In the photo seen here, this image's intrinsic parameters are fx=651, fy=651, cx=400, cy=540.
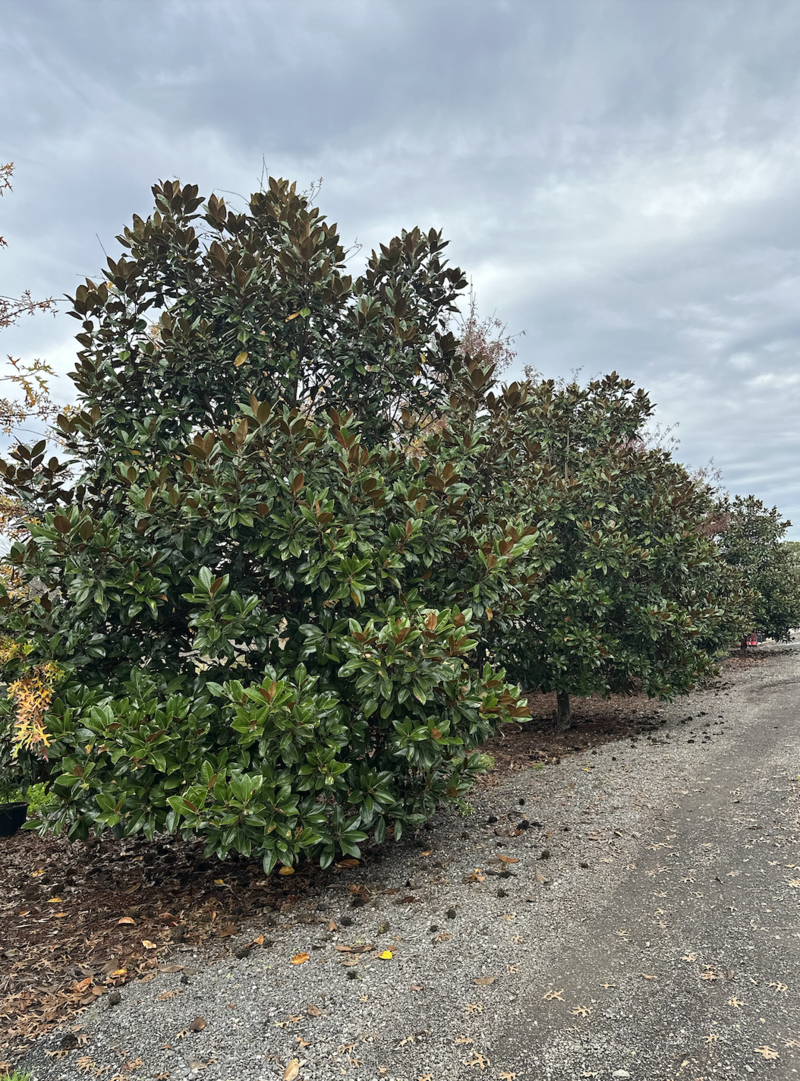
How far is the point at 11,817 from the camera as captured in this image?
591 centimetres

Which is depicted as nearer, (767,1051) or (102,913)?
(767,1051)

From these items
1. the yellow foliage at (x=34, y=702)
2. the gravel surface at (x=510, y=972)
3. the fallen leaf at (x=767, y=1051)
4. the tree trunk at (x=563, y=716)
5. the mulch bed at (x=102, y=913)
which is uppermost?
the yellow foliage at (x=34, y=702)

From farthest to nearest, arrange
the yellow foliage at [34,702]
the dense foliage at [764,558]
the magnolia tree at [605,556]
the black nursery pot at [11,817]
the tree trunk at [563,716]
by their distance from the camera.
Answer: the dense foliage at [764,558] < the tree trunk at [563,716] < the magnolia tree at [605,556] < the black nursery pot at [11,817] < the yellow foliage at [34,702]

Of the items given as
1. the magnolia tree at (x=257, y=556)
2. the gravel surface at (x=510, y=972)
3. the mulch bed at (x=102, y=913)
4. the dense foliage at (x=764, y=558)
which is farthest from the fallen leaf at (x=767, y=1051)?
the dense foliage at (x=764, y=558)

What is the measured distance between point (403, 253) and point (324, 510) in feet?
8.40

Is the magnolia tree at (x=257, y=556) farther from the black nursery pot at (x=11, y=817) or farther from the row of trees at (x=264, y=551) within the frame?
the black nursery pot at (x=11, y=817)

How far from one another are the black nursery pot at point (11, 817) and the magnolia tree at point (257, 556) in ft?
7.89

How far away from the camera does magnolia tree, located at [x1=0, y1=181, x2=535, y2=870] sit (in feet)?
11.8

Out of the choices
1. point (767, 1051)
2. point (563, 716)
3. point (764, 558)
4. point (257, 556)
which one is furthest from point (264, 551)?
point (764, 558)

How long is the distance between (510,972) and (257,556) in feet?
8.61

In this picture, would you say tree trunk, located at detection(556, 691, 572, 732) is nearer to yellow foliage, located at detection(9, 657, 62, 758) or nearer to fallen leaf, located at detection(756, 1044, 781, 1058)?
fallen leaf, located at detection(756, 1044, 781, 1058)

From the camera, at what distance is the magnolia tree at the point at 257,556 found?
11.8 ft

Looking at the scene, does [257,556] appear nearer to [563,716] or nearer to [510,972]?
[510,972]

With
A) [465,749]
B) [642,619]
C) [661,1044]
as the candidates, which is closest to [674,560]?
[642,619]
